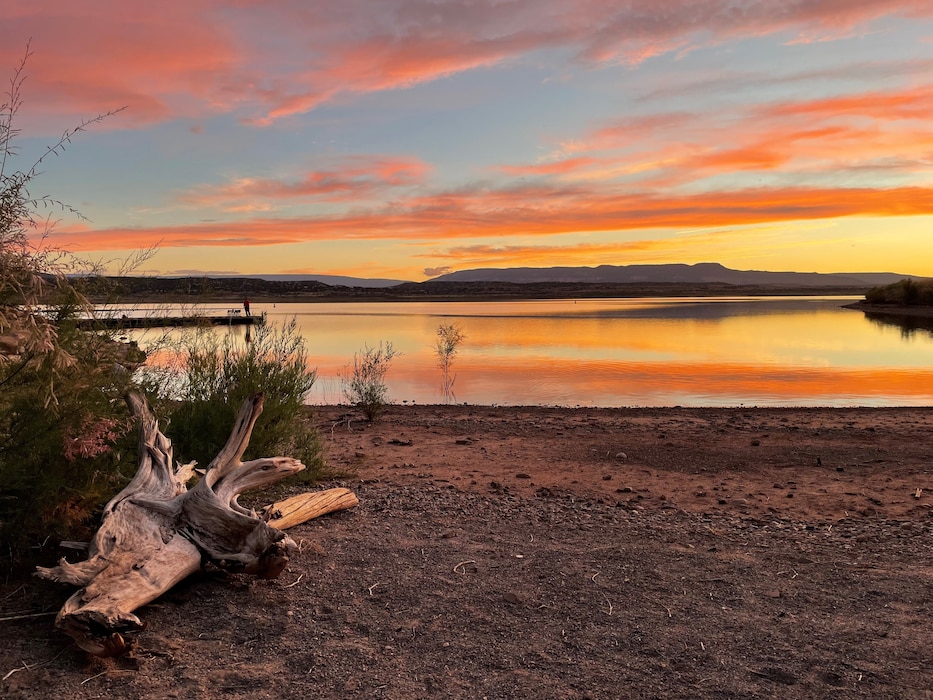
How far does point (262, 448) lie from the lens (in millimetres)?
8172

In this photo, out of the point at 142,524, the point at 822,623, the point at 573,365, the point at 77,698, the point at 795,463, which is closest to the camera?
the point at 77,698

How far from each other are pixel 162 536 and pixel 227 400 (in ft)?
10.4

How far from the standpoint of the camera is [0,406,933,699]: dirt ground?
397 centimetres

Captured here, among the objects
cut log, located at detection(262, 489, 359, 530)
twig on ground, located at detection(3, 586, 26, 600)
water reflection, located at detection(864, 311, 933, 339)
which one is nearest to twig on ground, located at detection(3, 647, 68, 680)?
twig on ground, located at detection(3, 586, 26, 600)

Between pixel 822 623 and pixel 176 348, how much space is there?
22.2 ft

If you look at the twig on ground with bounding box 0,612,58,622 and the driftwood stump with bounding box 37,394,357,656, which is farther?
the twig on ground with bounding box 0,612,58,622

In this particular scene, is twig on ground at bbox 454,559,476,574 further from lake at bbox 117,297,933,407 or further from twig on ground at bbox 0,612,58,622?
lake at bbox 117,297,933,407

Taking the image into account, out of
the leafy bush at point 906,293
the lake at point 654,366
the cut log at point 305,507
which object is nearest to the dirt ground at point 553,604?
the cut log at point 305,507

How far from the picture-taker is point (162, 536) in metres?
5.15

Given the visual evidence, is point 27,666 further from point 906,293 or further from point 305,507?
point 906,293

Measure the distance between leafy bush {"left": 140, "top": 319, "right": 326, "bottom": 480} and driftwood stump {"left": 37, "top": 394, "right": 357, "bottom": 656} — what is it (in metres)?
1.30

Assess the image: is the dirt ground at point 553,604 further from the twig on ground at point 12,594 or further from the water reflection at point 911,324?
the water reflection at point 911,324

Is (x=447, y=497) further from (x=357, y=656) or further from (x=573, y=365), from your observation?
(x=573, y=365)

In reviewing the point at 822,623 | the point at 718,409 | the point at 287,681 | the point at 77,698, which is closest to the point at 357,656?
the point at 287,681
